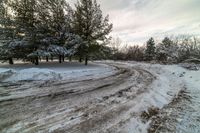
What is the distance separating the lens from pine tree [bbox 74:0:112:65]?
15711mm

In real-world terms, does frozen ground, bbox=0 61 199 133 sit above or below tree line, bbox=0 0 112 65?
below

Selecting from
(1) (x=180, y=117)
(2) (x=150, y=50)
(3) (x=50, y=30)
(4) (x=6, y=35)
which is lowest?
(1) (x=180, y=117)

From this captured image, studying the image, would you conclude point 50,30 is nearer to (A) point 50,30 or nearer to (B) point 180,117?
(A) point 50,30

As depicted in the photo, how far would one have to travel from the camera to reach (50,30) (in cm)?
1481

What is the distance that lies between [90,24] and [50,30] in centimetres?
454

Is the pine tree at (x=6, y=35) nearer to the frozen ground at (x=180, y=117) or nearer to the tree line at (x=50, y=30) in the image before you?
the tree line at (x=50, y=30)

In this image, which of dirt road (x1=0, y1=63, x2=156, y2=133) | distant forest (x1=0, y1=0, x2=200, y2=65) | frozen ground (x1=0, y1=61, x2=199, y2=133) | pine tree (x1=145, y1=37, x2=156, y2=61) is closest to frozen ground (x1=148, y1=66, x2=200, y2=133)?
frozen ground (x1=0, y1=61, x2=199, y2=133)

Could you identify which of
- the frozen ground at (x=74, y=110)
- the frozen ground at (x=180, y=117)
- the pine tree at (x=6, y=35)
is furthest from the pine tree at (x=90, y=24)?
the frozen ground at (x=180, y=117)

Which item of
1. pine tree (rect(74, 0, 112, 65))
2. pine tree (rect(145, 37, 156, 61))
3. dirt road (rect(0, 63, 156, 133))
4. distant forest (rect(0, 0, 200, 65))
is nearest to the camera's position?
dirt road (rect(0, 63, 156, 133))

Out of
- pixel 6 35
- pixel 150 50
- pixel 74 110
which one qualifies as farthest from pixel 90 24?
pixel 150 50

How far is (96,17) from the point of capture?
625 inches

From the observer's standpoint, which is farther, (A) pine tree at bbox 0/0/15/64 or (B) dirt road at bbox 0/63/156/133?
(A) pine tree at bbox 0/0/15/64

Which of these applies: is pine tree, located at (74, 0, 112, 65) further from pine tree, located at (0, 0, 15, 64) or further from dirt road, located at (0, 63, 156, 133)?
dirt road, located at (0, 63, 156, 133)

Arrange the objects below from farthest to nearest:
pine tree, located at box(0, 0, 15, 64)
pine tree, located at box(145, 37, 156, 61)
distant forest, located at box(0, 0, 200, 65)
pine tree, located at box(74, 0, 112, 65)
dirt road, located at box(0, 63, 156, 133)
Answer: pine tree, located at box(145, 37, 156, 61) → pine tree, located at box(74, 0, 112, 65) → distant forest, located at box(0, 0, 200, 65) → pine tree, located at box(0, 0, 15, 64) → dirt road, located at box(0, 63, 156, 133)
